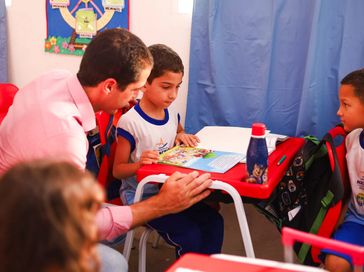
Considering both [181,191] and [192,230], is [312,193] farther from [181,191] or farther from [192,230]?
[181,191]

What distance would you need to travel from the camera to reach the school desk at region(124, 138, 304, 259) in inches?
53.3

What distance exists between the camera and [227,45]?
2.20 metres

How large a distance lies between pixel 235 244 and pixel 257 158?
3.19 ft

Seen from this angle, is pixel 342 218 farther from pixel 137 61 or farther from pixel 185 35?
pixel 185 35

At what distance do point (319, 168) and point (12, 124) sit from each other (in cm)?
112

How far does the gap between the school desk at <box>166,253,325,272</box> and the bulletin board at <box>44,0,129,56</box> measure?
1.84 metres

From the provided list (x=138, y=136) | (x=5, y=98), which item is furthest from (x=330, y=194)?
(x=5, y=98)

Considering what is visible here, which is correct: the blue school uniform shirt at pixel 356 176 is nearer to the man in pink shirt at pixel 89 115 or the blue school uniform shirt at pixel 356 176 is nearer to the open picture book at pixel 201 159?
the open picture book at pixel 201 159

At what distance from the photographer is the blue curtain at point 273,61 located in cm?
197

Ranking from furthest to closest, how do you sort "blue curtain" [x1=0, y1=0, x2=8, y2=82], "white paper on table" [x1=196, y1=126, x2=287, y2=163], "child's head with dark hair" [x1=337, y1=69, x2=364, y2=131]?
1. "blue curtain" [x1=0, y1=0, x2=8, y2=82]
2. "white paper on table" [x1=196, y1=126, x2=287, y2=163]
3. "child's head with dark hair" [x1=337, y1=69, x2=364, y2=131]

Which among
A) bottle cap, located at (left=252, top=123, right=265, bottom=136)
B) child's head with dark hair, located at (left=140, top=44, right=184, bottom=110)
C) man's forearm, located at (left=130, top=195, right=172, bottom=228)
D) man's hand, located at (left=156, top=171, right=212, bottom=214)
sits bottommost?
man's forearm, located at (left=130, top=195, right=172, bottom=228)

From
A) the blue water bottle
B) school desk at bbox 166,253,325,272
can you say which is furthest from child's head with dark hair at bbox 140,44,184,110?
school desk at bbox 166,253,325,272

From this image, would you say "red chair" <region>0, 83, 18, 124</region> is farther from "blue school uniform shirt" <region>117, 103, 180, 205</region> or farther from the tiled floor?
the tiled floor

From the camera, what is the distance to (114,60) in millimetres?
1388
